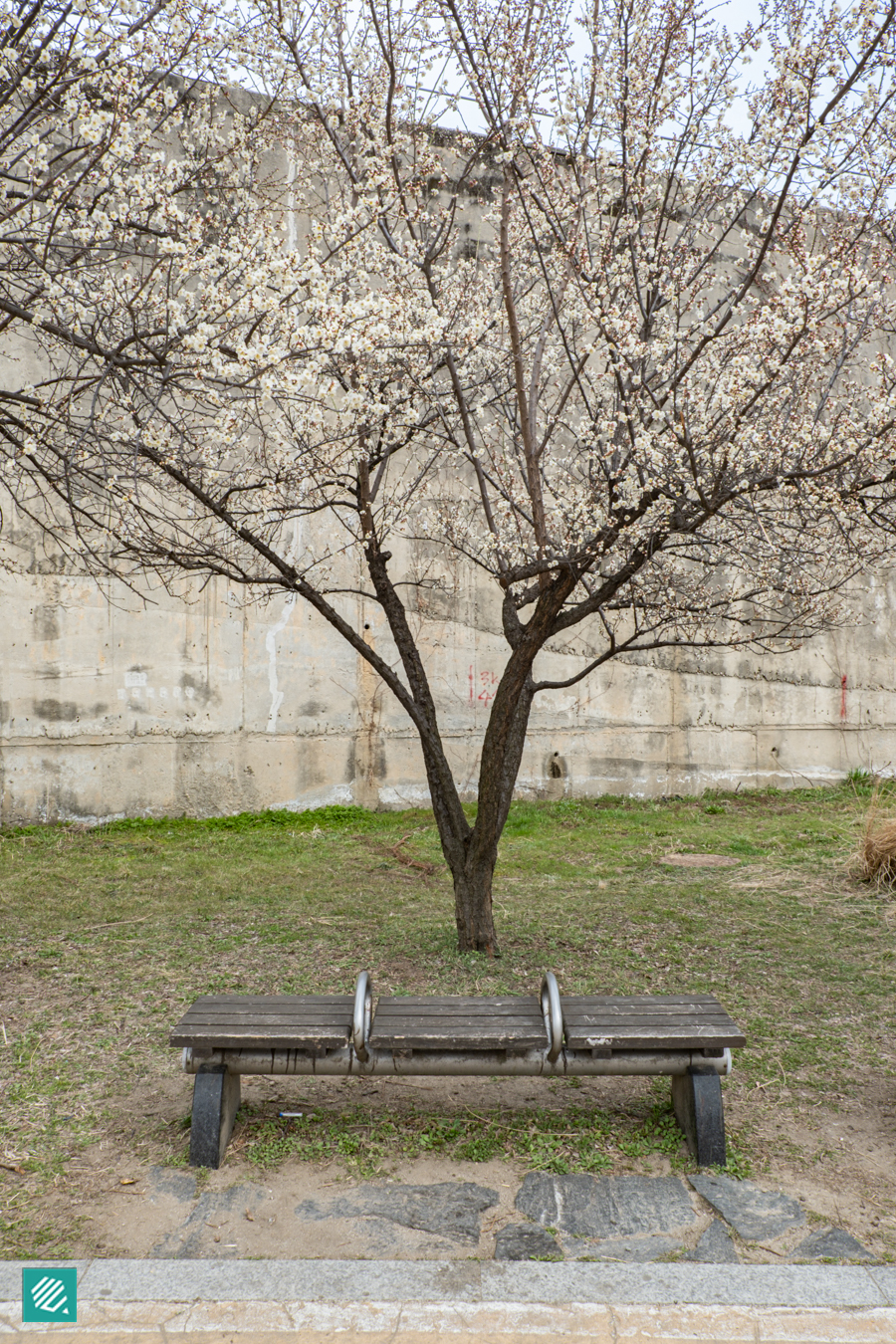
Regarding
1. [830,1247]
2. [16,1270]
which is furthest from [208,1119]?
[830,1247]

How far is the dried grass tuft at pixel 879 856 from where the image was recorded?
25.0 feet

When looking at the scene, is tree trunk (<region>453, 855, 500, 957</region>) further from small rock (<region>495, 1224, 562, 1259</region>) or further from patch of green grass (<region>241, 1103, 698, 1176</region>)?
small rock (<region>495, 1224, 562, 1259</region>)

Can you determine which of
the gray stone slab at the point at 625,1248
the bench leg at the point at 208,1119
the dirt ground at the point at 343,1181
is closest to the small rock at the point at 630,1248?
the gray stone slab at the point at 625,1248

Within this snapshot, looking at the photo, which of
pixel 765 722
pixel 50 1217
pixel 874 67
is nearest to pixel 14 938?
pixel 50 1217

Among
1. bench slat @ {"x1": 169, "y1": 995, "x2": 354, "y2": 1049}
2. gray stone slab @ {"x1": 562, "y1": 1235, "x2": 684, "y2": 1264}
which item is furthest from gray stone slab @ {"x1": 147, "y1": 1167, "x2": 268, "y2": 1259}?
gray stone slab @ {"x1": 562, "y1": 1235, "x2": 684, "y2": 1264}

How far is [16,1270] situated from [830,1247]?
2.47m

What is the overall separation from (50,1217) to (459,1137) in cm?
149

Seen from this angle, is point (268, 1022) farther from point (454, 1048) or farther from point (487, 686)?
point (487, 686)

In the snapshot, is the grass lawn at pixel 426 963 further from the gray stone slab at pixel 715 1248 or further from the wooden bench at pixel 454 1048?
the gray stone slab at pixel 715 1248

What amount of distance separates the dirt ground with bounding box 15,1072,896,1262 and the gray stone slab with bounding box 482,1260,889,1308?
13cm

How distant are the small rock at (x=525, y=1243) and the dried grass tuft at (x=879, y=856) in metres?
5.54

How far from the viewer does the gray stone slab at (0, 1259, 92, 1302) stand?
2.65m

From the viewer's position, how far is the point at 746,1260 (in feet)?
9.48

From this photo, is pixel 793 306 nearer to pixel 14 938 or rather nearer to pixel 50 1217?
pixel 50 1217
